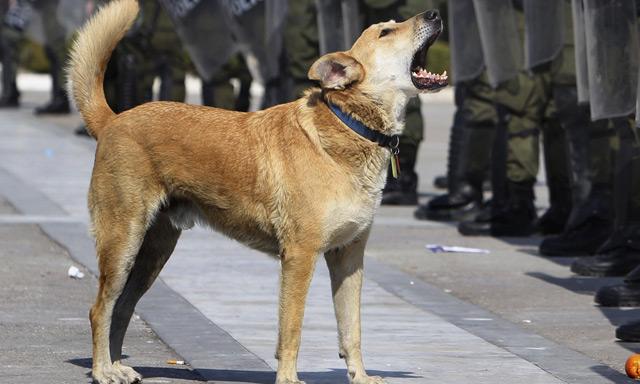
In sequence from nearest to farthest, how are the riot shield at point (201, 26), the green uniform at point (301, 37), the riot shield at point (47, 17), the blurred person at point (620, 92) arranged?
1. the blurred person at point (620, 92)
2. the green uniform at point (301, 37)
3. the riot shield at point (201, 26)
4. the riot shield at point (47, 17)

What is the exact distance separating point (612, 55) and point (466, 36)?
3109 millimetres

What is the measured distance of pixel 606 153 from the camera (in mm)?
10578

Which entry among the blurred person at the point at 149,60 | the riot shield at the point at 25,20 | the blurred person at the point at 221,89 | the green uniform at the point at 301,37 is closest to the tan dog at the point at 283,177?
the green uniform at the point at 301,37

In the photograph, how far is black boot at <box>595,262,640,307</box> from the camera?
28.7ft

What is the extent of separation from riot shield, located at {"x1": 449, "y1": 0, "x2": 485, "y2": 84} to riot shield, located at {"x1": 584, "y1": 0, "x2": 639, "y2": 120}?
294 cm

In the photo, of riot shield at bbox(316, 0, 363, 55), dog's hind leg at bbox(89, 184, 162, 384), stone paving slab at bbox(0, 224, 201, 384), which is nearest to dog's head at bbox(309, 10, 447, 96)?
dog's hind leg at bbox(89, 184, 162, 384)

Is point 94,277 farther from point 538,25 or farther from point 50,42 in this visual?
point 50,42

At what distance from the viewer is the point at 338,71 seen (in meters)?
6.66

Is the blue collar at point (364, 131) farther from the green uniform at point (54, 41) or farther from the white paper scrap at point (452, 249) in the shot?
the green uniform at point (54, 41)

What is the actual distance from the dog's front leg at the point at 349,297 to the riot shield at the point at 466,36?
5.45 m

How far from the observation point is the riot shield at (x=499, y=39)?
11.3 metres

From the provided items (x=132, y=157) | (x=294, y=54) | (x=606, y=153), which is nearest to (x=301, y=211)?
(x=132, y=157)

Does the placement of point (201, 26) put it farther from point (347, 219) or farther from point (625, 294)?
point (347, 219)

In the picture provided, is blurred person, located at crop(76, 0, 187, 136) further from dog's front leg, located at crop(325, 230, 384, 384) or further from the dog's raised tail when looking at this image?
dog's front leg, located at crop(325, 230, 384, 384)
